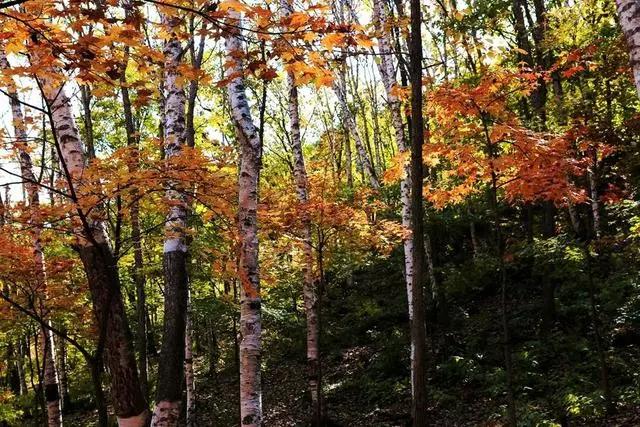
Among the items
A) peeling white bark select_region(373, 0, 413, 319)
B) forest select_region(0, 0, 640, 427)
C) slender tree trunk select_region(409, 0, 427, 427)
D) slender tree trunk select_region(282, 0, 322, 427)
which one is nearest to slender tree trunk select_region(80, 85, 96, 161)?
forest select_region(0, 0, 640, 427)

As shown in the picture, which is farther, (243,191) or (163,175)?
(243,191)

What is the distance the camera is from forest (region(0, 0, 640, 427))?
3229 millimetres

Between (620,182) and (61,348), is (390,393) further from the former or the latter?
(61,348)

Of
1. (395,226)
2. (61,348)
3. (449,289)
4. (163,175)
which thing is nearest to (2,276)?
(163,175)

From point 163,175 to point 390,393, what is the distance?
8.71 meters

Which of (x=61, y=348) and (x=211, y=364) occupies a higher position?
(x=61, y=348)

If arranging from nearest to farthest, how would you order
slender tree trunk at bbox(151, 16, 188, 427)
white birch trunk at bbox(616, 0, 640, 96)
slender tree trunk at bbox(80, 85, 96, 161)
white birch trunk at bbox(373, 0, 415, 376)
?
white birch trunk at bbox(616, 0, 640, 96) < slender tree trunk at bbox(151, 16, 188, 427) < white birch trunk at bbox(373, 0, 415, 376) < slender tree trunk at bbox(80, 85, 96, 161)

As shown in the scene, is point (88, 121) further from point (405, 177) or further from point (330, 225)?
point (405, 177)

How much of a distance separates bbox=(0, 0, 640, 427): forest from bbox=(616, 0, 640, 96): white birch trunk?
13 millimetres

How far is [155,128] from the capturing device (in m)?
17.1

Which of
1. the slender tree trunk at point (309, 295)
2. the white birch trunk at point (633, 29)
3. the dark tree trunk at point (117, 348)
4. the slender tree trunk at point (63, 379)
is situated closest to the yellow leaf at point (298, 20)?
the white birch trunk at point (633, 29)

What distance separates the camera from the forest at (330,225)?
3.23 metres

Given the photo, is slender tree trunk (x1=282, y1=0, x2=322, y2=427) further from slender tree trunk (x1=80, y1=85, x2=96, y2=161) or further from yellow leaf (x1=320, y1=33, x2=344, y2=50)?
yellow leaf (x1=320, y1=33, x2=344, y2=50)

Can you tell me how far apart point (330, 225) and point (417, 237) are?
508 cm
